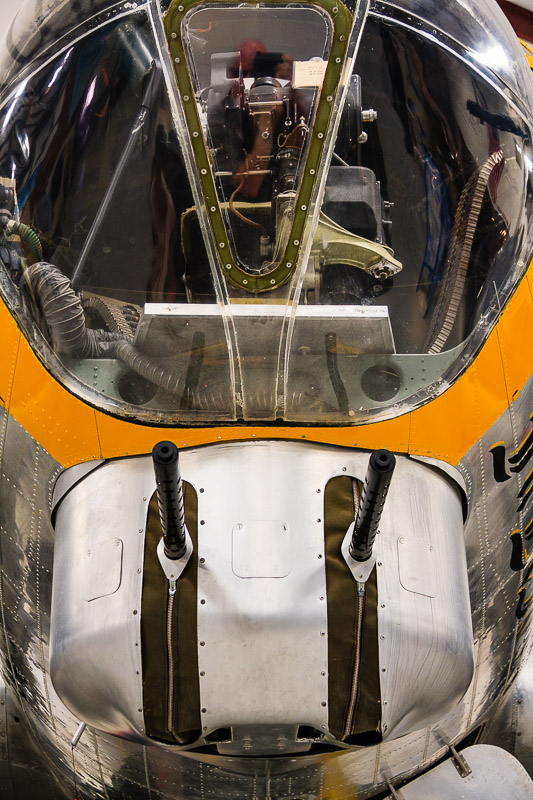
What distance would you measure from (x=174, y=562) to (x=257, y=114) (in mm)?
1504

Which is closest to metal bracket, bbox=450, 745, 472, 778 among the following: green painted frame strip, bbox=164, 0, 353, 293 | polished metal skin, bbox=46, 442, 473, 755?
polished metal skin, bbox=46, 442, 473, 755

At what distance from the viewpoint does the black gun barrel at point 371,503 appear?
231 centimetres

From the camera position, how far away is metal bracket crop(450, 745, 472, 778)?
3.20m

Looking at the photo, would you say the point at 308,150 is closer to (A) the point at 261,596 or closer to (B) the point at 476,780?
(A) the point at 261,596

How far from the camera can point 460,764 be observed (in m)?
3.21

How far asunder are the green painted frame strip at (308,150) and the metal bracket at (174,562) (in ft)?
2.43

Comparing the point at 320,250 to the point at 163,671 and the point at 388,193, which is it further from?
the point at 163,671

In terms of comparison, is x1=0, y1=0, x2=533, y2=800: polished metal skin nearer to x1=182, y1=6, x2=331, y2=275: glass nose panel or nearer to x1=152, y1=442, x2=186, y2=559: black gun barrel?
x1=152, y1=442, x2=186, y2=559: black gun barrel

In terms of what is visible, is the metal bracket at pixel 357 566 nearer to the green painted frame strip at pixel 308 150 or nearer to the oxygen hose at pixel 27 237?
the green painted frame strip at pixel 308 150

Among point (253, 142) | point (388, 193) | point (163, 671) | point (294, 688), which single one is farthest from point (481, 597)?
point (253, 142)

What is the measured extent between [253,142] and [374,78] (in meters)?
0.49

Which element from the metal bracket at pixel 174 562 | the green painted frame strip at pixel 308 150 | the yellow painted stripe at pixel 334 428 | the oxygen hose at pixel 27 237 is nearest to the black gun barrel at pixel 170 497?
the metal bracket at pixel 174 562

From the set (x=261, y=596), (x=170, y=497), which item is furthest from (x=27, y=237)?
(x=261, y=596)

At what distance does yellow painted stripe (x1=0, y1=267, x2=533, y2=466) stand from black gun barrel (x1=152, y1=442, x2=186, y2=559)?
0.35 metres
